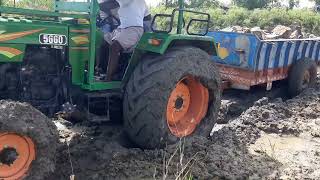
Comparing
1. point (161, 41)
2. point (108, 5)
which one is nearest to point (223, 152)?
point (161, 41)

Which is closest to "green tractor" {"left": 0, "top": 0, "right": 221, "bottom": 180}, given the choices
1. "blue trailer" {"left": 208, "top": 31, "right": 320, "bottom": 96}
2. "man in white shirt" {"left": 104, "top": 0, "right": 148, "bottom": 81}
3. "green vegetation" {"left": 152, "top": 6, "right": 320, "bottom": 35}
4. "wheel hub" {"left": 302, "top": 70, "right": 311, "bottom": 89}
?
"man in white shirt" {"left": 104, "top": 0, "right": 148, "bottom": 81}

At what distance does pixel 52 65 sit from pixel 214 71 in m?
1.86

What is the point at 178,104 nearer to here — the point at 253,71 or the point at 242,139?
the point at 242,139

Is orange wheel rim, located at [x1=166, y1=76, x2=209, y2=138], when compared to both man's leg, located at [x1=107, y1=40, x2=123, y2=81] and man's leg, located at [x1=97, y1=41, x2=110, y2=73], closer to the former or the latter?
man's leg, located at [x1=107, y1=40, x2=123, y2=81]

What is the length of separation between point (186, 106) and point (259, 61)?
2.68m

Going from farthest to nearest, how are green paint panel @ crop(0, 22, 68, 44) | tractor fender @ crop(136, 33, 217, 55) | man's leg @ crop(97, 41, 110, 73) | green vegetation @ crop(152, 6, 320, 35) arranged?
green vegetation @ crop(152, 6, 320, 35), man's leg @ crop(97, 41, 110, 73), tractor fender @ crop(136, 33, 217, 55), green paint panel @ crop(0, 22, 68, 44)

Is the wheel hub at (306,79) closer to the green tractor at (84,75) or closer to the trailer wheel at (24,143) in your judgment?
the green tractor at (84,75)

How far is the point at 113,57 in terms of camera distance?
4586mm

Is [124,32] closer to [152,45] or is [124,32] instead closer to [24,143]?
[152,45]

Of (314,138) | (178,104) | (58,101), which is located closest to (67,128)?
(58,101)

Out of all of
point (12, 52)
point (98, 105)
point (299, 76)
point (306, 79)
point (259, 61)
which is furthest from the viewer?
point (306, 79)

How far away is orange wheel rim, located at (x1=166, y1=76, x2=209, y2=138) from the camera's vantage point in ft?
16.3

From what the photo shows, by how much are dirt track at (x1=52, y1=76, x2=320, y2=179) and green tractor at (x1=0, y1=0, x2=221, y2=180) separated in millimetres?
249

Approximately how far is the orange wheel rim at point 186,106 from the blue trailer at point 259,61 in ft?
5.45
